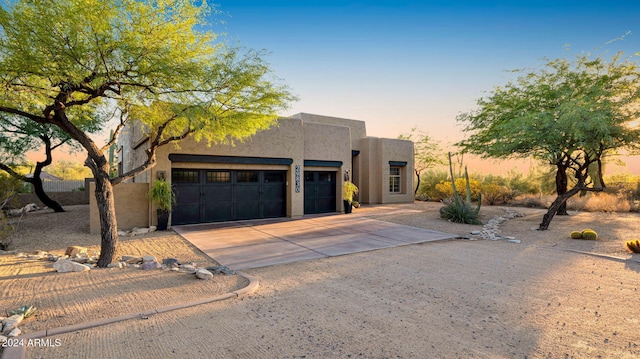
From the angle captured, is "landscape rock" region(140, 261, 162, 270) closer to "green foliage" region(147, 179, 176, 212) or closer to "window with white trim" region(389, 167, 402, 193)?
"green foliage" region(147, 179, 176, 212)

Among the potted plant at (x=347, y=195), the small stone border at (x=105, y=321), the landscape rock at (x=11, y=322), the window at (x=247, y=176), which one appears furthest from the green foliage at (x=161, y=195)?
the potted plant at (x=347, y=195)

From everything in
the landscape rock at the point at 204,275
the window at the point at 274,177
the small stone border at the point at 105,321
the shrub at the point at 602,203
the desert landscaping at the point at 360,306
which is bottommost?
the desert landscaping at the point at 360,306

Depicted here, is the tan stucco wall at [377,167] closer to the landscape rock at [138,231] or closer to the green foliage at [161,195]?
the green foliage at [161,195]

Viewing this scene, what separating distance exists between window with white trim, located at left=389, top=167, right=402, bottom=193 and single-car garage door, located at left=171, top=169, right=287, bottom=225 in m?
10.1

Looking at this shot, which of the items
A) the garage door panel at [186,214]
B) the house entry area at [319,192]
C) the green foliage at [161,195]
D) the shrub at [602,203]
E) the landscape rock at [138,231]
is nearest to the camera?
the landscape rock at [138,231]

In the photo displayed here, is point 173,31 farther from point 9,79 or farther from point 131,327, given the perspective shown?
point 131,327

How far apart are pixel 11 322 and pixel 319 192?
12594 millimetres

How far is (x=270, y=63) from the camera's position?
8.60 metres

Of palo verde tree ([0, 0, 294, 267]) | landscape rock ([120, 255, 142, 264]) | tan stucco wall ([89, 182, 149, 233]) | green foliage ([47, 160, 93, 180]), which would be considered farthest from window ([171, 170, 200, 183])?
green foliage ([47, 160, 93, 180])

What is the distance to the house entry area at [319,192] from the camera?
15.4 metres

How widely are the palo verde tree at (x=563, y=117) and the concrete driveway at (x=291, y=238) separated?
5478 millimetres

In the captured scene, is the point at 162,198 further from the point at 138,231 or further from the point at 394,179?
the point at 394,179

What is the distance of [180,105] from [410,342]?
691 centimetres

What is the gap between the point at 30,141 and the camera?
15414 millimetres
